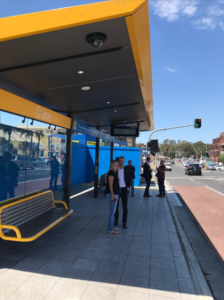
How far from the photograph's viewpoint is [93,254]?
4.26 metres

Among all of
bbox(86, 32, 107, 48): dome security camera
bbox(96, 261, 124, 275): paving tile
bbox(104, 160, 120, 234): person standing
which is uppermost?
bbox(86, 32, 107, 48): dome security camera

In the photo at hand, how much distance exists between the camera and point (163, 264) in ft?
13.0

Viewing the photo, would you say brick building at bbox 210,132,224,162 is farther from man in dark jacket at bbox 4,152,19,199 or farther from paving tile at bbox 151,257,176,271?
paving tile at bbox 151,257,176,271

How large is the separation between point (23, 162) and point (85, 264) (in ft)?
13.1

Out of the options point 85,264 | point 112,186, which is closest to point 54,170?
point 112,186

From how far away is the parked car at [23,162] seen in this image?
6.44m

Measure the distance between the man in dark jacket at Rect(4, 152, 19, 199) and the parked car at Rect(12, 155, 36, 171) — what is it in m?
0.13

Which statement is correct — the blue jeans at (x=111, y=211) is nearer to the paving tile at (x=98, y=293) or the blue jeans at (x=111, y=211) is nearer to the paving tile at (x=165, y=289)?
the paving tile at (x=165, y=289)

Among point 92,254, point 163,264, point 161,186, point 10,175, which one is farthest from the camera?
point 161,186

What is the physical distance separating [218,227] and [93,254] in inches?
171

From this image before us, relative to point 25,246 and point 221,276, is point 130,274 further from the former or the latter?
point 25,246

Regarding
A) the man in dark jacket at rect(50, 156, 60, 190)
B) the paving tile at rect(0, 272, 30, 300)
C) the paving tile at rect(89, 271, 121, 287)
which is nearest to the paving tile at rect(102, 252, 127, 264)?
the paving tile at rect(89, 271, 121, 287)

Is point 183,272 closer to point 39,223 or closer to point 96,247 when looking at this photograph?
point 96,247

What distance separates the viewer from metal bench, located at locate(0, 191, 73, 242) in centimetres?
→ 388
